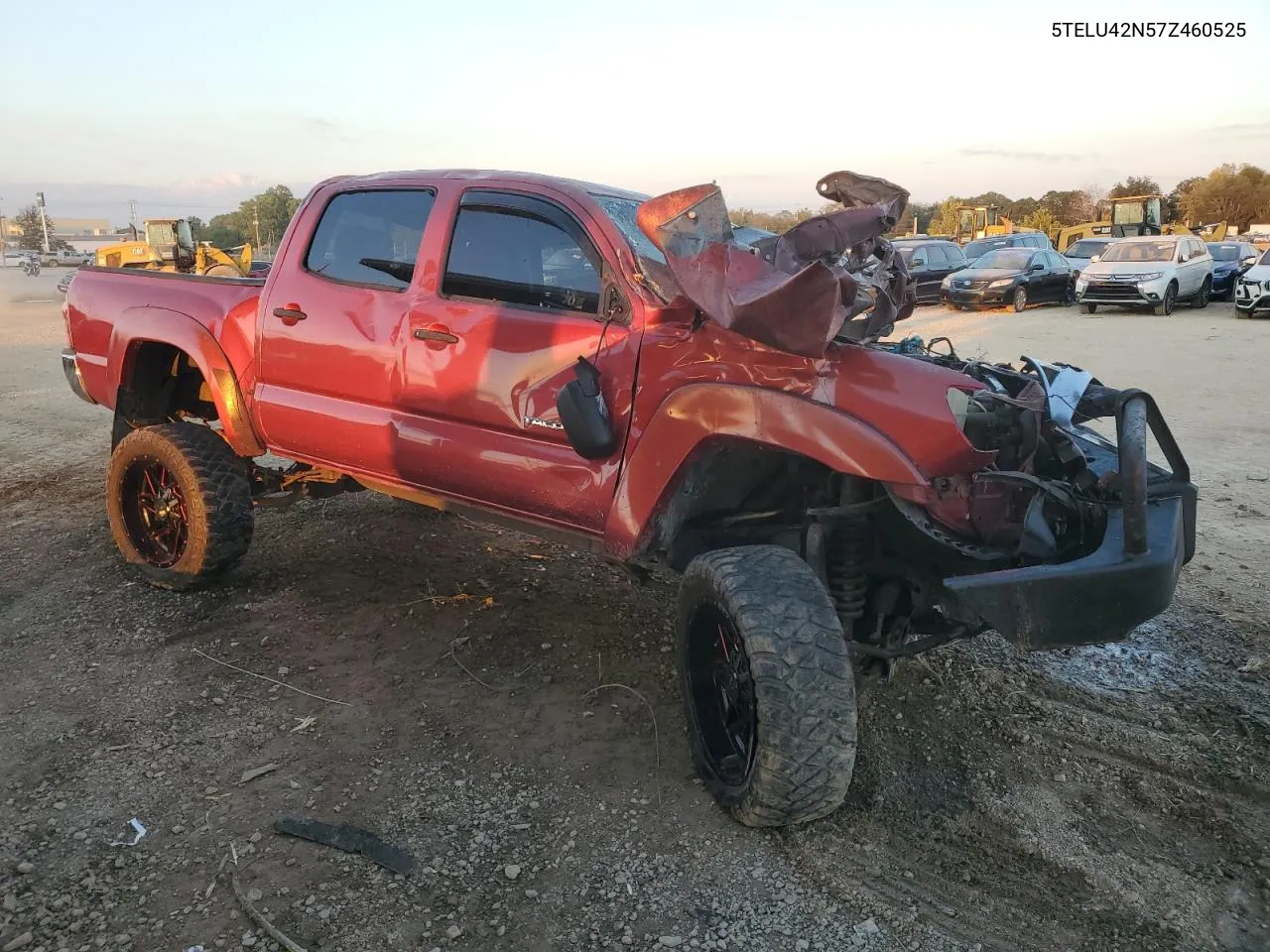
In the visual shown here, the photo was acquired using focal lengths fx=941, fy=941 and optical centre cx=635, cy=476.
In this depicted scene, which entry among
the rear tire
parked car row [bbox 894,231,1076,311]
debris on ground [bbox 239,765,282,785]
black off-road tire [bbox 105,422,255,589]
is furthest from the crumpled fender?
the rear tire

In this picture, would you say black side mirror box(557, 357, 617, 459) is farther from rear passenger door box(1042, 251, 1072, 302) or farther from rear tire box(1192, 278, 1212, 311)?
rear tire box(1192, 278, 1212, 311)

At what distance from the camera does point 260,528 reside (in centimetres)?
592

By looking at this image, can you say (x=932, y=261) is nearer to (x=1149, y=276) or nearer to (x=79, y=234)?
(x=1149, y=276)

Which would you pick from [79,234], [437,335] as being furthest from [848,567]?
[79,234]

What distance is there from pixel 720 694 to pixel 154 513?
337 centimetres

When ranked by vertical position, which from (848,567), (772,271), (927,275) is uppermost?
(927,275)

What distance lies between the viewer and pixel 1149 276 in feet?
65.7

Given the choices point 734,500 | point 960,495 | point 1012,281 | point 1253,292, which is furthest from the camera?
point 1012,281

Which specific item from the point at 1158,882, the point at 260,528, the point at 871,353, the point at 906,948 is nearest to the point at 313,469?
the point at 260,528

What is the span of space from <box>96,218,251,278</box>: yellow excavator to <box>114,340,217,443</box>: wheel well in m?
11.1

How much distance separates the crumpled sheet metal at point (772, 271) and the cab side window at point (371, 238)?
1.52 m

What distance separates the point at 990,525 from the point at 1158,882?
1.12 meters

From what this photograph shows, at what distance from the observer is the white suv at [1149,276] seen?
65.7ft

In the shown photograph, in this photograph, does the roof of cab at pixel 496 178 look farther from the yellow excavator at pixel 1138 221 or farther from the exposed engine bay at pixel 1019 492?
the yellow excavator at pixel 1138 221
